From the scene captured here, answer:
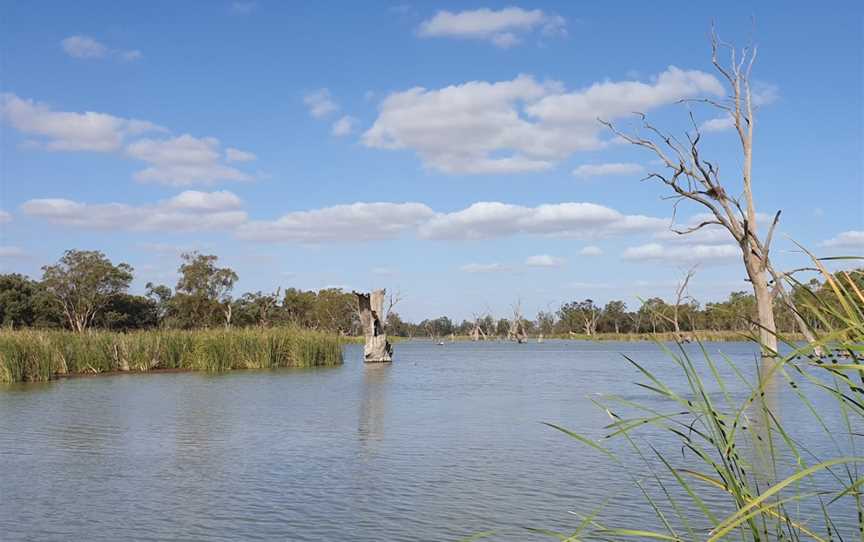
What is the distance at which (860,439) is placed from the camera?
9.52 m

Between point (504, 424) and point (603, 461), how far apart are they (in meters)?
3.52

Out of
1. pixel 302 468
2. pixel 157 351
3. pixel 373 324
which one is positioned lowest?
pixel 302 468

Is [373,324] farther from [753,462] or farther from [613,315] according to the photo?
[613,315]

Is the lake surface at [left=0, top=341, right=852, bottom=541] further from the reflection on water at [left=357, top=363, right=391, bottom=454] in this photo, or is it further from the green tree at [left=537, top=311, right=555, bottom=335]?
the green tree at [left=537, top=311, right=555, bottom=335]

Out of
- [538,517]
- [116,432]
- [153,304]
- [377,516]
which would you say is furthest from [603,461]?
[153,304]

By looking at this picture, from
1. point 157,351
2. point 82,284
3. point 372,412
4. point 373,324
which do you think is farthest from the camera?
point 82,284

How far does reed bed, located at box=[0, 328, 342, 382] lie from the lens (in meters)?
21.5

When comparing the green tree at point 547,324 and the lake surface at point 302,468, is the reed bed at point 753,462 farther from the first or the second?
the green tree at point 547,324

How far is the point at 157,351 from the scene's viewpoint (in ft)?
87.8

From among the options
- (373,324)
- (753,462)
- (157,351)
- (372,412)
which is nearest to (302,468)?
(753,462)

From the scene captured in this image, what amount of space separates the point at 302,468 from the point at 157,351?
64.9 ft

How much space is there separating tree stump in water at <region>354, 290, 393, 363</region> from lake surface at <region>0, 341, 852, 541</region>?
15.8 m

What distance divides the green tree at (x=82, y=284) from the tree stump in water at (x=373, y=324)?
37.4 metres

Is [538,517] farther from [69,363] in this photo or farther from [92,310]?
[92,310]
